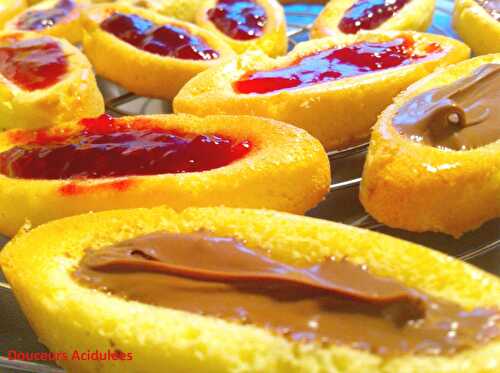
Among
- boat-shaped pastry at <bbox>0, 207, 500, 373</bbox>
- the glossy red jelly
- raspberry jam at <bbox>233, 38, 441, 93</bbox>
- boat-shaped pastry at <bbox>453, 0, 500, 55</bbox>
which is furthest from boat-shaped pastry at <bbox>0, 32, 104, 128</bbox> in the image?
boat-shaped pastry at <bbox>453, 0, 500, 55</bbox>

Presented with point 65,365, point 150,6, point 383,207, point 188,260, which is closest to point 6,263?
point 65,365

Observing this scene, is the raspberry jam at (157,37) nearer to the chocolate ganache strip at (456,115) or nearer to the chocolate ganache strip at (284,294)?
the chocolate ganache strip at (456,115)

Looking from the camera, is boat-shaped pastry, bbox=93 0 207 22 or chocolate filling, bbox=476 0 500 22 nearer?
chocolate filling, bbox=476 0 500 22

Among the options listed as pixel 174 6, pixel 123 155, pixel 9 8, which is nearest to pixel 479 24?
pixel 174 6

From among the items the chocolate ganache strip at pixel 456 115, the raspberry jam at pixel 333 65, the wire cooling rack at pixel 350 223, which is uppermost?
the chocolate ganache strip at pixel 456 115

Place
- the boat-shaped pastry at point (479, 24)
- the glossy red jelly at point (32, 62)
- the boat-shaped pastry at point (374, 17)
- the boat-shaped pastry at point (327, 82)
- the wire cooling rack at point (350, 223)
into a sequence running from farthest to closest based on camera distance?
the boat-shaped pastry at point (374, 17) < the boat-shaped pastry at point (479, 24) < the glossy red jelly at point (32, 62) < the boat-shaped pastry at point (327, 82) < the wire cooling rack at point (350, 223)

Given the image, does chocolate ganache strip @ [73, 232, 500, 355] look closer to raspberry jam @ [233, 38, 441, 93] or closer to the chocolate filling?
raspberry jam @ [233, 38, 441, 93]

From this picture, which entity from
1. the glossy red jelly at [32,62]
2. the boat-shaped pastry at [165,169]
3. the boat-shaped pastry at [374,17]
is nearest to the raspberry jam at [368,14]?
the boat-shaped pastry at [374,17]
